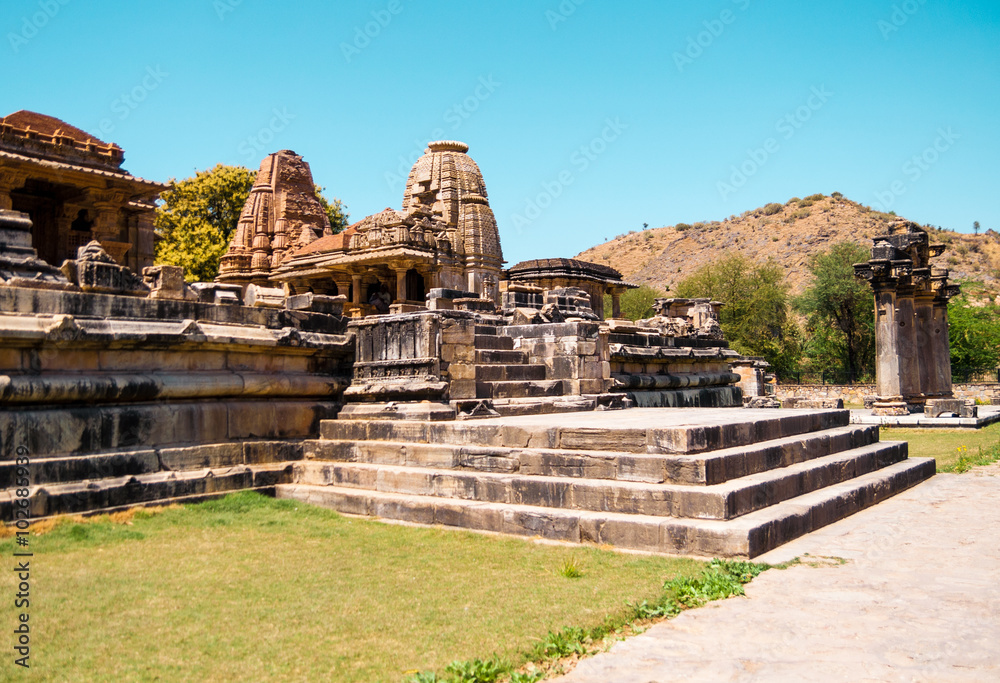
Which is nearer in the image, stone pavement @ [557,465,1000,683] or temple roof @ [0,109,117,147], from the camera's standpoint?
stone pavement @ [557,465,1000,683]

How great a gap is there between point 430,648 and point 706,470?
8.76ft

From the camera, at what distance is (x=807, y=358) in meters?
49.5

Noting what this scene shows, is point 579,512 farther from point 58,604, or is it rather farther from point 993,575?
point 58,604

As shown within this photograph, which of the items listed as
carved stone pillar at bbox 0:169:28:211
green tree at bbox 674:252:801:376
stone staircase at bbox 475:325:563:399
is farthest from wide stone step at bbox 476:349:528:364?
green tree at bbox 674:252:801:376

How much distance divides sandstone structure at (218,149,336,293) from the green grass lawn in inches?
1053

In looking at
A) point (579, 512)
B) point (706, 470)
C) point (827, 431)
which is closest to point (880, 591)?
point (706, 470)

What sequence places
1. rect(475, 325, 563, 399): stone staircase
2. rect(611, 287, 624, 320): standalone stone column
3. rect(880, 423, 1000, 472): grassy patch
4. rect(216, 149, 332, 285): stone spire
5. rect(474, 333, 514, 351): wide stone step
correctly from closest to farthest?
rect(475, 325, 563, 399): stone staircase < rect(474, 333, 514, 351): wide stone step < rect(880, 423, 1000, 472): grassy patch < rect(216, 149, 332, 285): stone spire < rect(611, 287, 624, 320): standalone stone column

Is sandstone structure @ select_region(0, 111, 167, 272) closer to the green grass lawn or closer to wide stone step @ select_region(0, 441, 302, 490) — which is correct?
wide stone step @ select_region(0, 441, 302, 490)

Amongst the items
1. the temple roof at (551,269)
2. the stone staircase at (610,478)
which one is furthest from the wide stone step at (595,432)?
the temple roof at (551,269)

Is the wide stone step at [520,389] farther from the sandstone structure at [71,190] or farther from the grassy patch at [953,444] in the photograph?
the sandstone structure at [71,190]

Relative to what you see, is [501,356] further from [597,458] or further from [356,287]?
[356,287]

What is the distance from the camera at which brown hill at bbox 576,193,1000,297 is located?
60250 mm

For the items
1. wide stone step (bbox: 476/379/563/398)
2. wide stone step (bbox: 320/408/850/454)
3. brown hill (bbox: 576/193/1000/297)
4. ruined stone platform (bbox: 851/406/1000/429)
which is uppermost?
brown hill (bbox: 576/193/1000/297)

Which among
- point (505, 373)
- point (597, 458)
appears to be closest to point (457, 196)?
point (505, 373)
